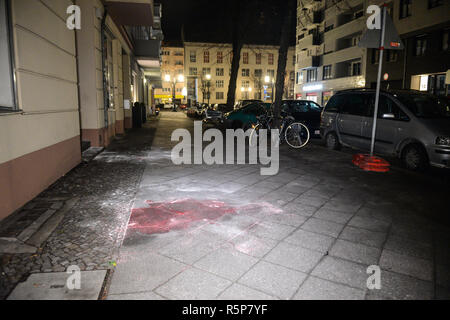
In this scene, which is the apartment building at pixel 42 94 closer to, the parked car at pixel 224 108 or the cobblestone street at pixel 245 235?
the cobblestone street at pixel 245 235

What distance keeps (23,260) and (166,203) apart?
210 centimetres

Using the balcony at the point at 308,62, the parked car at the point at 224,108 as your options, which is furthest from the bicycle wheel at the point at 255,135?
the balcony at the point at 308,62

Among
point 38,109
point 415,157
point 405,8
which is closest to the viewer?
point 38,109

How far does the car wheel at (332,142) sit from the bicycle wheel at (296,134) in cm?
64

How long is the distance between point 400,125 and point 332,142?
2766 mm


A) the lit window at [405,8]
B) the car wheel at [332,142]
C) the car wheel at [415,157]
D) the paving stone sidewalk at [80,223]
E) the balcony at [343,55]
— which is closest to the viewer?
the paving stone sidewalk at [80,223]

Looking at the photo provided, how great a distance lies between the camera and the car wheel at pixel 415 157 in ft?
24.0

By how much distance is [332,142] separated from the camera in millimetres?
10477

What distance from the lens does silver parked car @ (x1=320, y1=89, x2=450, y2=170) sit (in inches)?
279

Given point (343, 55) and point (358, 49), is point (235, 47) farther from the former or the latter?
point (343, 55)

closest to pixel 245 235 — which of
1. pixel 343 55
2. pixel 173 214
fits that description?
pixel 173 214

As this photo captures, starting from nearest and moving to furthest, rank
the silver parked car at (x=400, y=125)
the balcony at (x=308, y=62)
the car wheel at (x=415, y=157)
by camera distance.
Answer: the silver parked car at (x=400, y=125)
the car wheel at (x=415, y=157)
the balcony at (x=308, y=62)

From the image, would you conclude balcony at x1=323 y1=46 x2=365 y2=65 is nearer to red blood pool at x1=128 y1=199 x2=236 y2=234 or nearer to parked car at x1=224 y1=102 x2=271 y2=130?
parked car at x1=224 y1=102 x2=271 y2=130

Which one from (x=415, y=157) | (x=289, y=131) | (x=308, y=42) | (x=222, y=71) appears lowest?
(x=415, y=157)
